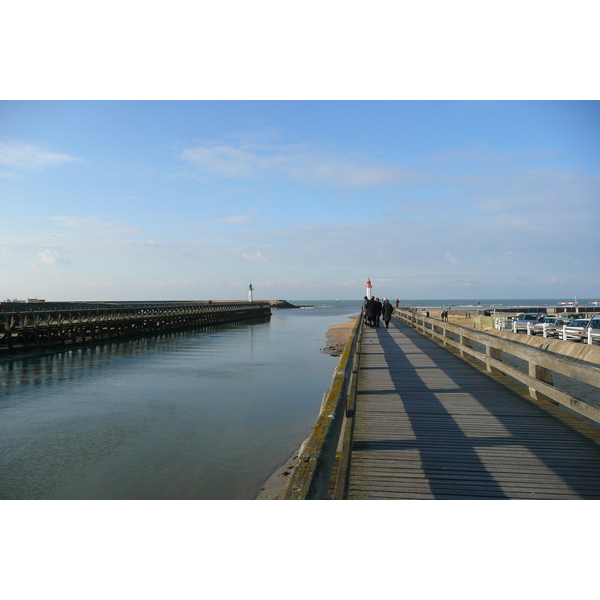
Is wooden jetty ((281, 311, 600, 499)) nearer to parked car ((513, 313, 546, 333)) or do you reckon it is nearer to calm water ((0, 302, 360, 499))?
calm water ((0, 302, 360, 499))

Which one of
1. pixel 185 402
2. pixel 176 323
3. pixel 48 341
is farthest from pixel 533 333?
pixel 176 323

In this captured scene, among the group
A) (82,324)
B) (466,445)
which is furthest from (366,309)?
(82,324)

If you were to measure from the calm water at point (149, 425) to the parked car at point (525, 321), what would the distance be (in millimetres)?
11629

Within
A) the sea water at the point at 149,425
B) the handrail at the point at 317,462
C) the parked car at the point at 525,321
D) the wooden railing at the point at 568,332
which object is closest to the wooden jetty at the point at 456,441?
the handrail at the point at 317,462

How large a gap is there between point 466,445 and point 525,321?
2768 cm

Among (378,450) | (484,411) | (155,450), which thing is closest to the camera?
(378,450)

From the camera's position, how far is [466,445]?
471 centimetres

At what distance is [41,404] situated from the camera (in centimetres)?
1224

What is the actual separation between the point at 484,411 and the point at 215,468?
15.8ft

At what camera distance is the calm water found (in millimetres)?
7219

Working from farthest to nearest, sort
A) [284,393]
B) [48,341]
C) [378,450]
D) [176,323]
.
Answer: [176,323] < [48,341] < [284,393] < [378,450]

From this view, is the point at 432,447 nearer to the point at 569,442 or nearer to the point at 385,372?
the point at 569,442

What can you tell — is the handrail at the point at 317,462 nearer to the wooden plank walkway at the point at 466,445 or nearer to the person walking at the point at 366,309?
the wooden plank walkway at the point at 466,445

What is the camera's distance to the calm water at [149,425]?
7219 millimetres
